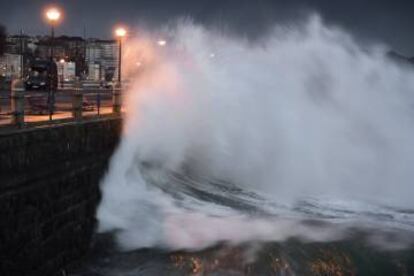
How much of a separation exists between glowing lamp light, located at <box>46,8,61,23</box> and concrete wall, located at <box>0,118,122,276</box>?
147 inches

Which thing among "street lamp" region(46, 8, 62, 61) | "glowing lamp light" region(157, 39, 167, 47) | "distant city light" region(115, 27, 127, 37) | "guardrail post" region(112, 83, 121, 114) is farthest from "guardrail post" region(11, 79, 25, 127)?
"glowing lamp light" region(157, 39, 167, 47)

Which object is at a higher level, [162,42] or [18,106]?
[162,42]

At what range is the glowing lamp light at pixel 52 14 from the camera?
1769 centimetres

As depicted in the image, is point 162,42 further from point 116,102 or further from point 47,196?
point 47,196

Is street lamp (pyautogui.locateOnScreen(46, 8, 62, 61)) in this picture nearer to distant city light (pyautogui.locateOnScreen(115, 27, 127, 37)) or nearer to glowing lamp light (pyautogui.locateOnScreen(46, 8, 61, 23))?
glowing lamp light (pyautogui.locateOnScreen(46, 8, 61, 23))

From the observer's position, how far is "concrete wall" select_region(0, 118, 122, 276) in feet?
36.4

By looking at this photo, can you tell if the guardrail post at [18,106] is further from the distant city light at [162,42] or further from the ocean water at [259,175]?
the distant city light at [162,42]

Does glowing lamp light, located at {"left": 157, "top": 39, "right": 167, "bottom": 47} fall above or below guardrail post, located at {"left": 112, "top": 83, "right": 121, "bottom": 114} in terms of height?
above

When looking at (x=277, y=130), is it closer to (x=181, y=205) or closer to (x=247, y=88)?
(x=247, y=88)

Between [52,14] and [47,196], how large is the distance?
6.95 metres

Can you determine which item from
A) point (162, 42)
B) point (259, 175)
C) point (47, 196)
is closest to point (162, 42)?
point (162, 42)

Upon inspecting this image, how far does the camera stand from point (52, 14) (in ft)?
58.3

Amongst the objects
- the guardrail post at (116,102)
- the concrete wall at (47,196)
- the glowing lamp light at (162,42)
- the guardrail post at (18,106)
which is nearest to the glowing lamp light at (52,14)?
the guardrail post at (116,102)

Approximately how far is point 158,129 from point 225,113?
3585mm
